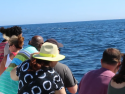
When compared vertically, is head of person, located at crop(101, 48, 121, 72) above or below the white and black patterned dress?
above

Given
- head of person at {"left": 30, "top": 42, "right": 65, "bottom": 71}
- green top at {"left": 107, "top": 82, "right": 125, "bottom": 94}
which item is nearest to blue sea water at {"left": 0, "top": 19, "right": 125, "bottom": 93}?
green top at {"left": 107, "top": 82, "right": 125, "bottom": 94}

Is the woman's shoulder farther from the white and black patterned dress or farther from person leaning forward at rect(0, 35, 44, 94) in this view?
person leaning forward at rect(0, 35, 44, 94)

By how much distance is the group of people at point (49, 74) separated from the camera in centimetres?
228

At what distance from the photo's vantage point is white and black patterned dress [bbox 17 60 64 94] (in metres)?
2.26

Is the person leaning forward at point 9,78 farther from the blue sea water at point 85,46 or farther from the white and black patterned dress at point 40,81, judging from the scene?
the blue sea water at point 85,46

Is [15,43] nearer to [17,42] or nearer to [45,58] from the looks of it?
[17,42]

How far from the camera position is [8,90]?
3.03m

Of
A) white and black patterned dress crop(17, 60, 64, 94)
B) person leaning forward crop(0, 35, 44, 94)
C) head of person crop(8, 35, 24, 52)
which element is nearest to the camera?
white and black patterned dress crop(17, 60, 64, 94)

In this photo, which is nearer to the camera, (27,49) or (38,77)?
(38,77)

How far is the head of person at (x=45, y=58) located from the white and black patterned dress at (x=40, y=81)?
0.20 feet

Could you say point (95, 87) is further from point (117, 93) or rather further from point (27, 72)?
point (27, 72)

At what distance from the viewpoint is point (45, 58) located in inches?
90.9

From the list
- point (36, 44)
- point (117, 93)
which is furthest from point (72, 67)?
point (117, 93)

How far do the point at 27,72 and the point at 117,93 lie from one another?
1.11 metres
